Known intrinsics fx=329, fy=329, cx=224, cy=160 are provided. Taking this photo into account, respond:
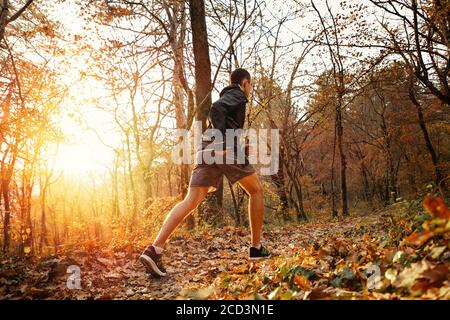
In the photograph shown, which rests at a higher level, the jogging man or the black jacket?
the black jacket

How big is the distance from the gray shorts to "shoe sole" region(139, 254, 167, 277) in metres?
0.93

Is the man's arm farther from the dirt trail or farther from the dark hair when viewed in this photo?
the dirt trail

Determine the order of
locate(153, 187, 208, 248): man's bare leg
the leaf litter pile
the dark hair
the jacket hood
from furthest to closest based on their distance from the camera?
the dark hair < the jacket hood < locate(153, 187, 208, 248): man's bare leg < the leaf litter pile

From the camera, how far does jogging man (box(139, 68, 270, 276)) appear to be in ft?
11.8

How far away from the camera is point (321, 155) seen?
3359cm

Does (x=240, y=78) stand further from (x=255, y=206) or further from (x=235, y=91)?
(x=255, y=206)

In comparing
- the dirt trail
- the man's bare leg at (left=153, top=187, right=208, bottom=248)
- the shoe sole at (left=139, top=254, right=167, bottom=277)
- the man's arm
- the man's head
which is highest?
the man's head

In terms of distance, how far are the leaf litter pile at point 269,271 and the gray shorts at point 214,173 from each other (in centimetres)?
100

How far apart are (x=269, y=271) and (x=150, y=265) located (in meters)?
1.30

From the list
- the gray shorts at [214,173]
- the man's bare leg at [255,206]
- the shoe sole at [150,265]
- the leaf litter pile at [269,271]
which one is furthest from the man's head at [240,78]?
the shoe sole at [150,265]

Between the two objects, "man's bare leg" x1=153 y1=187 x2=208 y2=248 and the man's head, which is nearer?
"man's bare leg" x1=153 y1=187 x2=208 y2=248

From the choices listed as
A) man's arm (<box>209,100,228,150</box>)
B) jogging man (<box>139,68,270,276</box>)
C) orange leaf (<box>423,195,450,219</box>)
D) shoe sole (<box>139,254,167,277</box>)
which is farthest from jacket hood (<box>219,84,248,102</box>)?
orange leaf (<box>423,195,450,219</box>)
